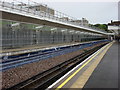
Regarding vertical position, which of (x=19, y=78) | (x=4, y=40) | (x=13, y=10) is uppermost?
(x=13, y=10)

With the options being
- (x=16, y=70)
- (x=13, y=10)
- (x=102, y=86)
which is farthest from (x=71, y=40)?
(x=102, y=86)

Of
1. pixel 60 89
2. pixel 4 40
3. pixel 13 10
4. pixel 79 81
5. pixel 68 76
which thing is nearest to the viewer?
pixel 60 89

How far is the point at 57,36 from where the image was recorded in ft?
117

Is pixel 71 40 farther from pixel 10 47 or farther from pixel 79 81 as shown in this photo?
pixel 79 81

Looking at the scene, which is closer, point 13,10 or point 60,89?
point 60,89

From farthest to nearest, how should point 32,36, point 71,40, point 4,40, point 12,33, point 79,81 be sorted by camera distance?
point 71,40 → point 32,36 → point 12,33 → point 4,40 → point 79,81

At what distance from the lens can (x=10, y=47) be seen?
21375 mm

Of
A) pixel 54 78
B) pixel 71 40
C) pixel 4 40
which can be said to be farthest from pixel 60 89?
pixel 71 40

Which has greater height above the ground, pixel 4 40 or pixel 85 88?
pixel 4 40

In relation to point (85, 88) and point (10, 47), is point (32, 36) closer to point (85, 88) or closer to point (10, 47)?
point (10, 47)

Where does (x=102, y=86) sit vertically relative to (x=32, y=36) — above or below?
below

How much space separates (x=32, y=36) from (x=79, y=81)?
Result: 20.3 metres

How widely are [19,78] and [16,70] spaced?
153cm

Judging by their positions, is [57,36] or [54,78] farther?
[57,36]
